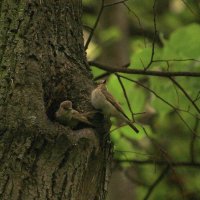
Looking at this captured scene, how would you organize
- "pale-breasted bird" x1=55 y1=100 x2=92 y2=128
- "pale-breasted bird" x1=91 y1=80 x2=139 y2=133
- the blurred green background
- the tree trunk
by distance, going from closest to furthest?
the tree trunk < "pale-breasted bird" x1=55 y1=100 x2=92 y2=128 < "pale-breasted bird" x1=91 y1=80 x2=139 y2=133 < the blurred green background

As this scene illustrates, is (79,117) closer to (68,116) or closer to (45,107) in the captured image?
(68,116)

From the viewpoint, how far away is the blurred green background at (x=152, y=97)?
4711mm

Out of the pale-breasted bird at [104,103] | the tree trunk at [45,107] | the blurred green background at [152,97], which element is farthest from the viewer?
the blurred green background at [152,97]

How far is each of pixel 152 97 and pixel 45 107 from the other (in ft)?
6.50

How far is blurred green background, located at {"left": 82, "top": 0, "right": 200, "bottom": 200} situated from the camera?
471cm

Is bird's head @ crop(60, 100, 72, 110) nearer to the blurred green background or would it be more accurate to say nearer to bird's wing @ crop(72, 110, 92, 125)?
bird's wing @ crop(72, 110, 92, 125)

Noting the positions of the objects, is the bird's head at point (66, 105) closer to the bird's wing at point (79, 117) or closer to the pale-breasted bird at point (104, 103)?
the bird's wing at point (79, 117)

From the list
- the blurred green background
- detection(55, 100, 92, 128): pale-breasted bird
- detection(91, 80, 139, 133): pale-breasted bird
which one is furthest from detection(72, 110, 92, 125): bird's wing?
the blurred green background

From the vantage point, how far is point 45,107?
3479 millimetres

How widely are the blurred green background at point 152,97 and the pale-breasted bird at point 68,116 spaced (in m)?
0.59

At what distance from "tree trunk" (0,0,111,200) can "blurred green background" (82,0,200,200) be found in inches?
21.1

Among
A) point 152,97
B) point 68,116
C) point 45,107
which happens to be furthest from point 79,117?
point 152,97

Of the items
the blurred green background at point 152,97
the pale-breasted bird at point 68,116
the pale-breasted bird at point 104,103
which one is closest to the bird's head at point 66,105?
the pale-breasted bird at point 68,116

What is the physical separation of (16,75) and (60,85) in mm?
320
